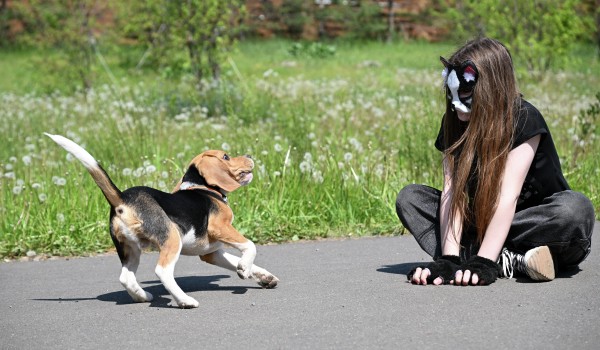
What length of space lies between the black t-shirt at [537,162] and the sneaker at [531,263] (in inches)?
11.8

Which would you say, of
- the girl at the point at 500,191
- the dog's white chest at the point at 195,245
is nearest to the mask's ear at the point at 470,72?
the girl at the point at 500,191

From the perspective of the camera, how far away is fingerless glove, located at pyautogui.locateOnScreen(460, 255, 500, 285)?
4754 millimetres

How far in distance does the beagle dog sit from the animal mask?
3.93 ft

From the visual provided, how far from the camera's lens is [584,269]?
525cm

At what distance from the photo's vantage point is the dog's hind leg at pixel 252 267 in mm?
4980

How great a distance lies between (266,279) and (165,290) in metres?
0.64

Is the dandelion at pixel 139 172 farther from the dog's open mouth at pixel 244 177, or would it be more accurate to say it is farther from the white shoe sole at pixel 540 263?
the white shoe sole at pixel 540 263

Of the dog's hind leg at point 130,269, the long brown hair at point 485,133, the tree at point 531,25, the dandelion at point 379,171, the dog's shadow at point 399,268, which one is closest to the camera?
the dog's hind leg at point 130,269

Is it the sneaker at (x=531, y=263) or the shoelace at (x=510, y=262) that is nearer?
the sneaker at (x=531, y=263)

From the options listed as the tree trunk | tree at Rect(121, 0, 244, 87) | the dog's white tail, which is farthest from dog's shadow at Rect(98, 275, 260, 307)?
the tree trunk

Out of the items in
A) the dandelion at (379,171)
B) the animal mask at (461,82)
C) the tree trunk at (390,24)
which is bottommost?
the tree trunk at (390,24)

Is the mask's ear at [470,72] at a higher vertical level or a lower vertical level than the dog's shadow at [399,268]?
higher

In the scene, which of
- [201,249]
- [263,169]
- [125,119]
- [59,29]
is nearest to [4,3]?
[59,29]

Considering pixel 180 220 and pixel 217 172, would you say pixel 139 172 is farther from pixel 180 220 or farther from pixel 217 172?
pixel 180 220
